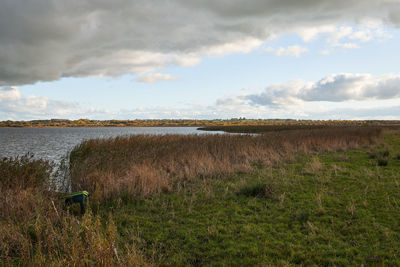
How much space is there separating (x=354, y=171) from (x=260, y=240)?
744 centimetres

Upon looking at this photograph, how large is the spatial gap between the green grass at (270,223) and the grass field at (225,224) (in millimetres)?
20

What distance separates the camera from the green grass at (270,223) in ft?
13.4

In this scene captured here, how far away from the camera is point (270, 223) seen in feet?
17.6

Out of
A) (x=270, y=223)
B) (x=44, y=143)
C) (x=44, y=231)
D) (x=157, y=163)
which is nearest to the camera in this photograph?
(x=44, y=231)

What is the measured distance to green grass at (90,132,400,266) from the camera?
408cm

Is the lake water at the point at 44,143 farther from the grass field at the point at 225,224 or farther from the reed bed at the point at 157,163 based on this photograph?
the grass field at the point at 225,224

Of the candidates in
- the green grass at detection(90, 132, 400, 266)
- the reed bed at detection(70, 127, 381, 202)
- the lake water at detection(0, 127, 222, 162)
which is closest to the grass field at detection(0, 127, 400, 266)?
the green grass at detection(90, 132, 400, 266)

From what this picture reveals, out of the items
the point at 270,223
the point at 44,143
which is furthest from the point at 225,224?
the point at 44,143

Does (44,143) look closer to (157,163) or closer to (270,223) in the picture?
(157,163)

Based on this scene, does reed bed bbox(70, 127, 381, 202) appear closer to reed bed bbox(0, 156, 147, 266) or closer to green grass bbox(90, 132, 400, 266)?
Result: green grass bbox(90, 132, 400, 266)

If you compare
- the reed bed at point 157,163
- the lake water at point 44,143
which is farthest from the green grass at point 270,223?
the lake water at point 44,143

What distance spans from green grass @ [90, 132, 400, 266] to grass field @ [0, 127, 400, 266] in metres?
0.02

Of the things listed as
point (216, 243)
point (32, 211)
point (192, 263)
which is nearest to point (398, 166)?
point (216, 243)

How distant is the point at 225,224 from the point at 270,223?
3.19ft
